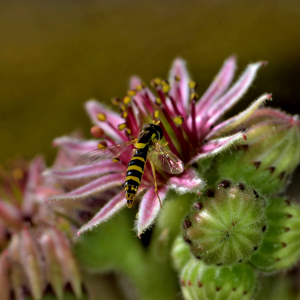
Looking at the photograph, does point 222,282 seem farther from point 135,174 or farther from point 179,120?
point 179,120

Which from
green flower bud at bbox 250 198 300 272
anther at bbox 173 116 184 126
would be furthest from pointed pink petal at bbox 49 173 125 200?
green flower bud at bbox 250 198 300 272

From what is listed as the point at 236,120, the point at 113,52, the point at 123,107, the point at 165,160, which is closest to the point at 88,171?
the point at 123,107

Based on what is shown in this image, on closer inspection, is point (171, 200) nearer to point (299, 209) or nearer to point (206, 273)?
point (206, 273)

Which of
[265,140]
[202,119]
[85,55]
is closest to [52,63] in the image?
[85,55]

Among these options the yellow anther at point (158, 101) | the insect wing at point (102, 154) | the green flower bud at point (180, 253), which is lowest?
the green flower bud at point (180, 253)

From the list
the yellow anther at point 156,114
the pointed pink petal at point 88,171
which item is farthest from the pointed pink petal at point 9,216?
the yellow anther at point 156,114

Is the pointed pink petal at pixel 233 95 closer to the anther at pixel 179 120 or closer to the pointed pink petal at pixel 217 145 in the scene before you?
the anther at pixel 179 120
